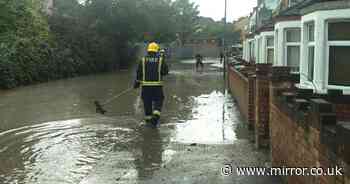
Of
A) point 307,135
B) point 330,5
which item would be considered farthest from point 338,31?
point 307,135

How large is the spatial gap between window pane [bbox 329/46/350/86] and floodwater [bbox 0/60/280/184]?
162cm

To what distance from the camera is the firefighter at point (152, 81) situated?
1032 cm

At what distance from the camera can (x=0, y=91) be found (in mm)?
19250

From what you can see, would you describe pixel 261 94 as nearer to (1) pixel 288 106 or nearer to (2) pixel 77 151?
(1) pixel 288 106

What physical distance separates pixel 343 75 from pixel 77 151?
14.4 feet

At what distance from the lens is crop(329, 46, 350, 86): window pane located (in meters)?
6.88

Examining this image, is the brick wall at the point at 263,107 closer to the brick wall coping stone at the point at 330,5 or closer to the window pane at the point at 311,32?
the window pane at the point at 311,32

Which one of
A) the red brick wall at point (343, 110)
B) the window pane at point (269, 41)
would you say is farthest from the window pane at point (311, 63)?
the window pane at point (269, 41)

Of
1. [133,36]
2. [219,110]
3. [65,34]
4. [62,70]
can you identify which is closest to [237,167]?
[219,110]

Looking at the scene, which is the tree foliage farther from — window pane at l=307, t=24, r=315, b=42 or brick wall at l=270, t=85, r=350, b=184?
brick wall at l=270, t=85, r=350, b=184

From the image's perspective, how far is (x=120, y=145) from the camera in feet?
27.6

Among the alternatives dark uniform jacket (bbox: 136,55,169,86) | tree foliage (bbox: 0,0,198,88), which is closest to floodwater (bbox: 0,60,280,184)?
dark uniform jacket (bbox: 136,55,169,86)

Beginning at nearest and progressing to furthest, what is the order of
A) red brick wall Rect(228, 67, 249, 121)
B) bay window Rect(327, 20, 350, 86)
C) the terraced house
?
the terraced house, bay window Rect(327, 20, 350, 86), red brick wall Rect(228, 67, 249, 121)

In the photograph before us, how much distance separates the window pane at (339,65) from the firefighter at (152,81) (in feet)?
13.6
